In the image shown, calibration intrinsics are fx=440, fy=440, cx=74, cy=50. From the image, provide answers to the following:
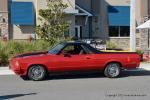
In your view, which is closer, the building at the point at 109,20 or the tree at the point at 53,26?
the tree at the point at 53,26

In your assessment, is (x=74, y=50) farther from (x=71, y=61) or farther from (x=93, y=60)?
(x=93, y=60)

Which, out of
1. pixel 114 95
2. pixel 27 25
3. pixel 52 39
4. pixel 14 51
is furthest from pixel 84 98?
pixel 27 25

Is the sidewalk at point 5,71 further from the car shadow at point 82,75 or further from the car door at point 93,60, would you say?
the car door at point 93,60

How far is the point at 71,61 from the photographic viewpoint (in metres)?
16.6

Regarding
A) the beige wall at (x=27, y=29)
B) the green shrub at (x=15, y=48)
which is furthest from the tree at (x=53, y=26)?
the beige wall at (x=27, y=29)

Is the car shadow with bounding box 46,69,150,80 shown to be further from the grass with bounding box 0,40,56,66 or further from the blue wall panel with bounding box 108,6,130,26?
the blue wall panel with bounding box 108,6,130,26

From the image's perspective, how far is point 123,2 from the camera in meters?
41.5

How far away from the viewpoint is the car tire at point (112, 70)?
17.0 metres

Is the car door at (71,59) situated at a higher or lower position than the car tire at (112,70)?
higher

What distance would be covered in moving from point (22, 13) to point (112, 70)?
20.5 m

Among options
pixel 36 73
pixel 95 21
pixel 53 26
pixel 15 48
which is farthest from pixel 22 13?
pixel 36 73

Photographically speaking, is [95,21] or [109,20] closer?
[109,20]

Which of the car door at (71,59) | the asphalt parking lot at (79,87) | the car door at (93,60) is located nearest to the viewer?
the asphalt parking lot at (79,87)

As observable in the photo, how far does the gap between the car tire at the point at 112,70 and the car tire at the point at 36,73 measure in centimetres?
246
